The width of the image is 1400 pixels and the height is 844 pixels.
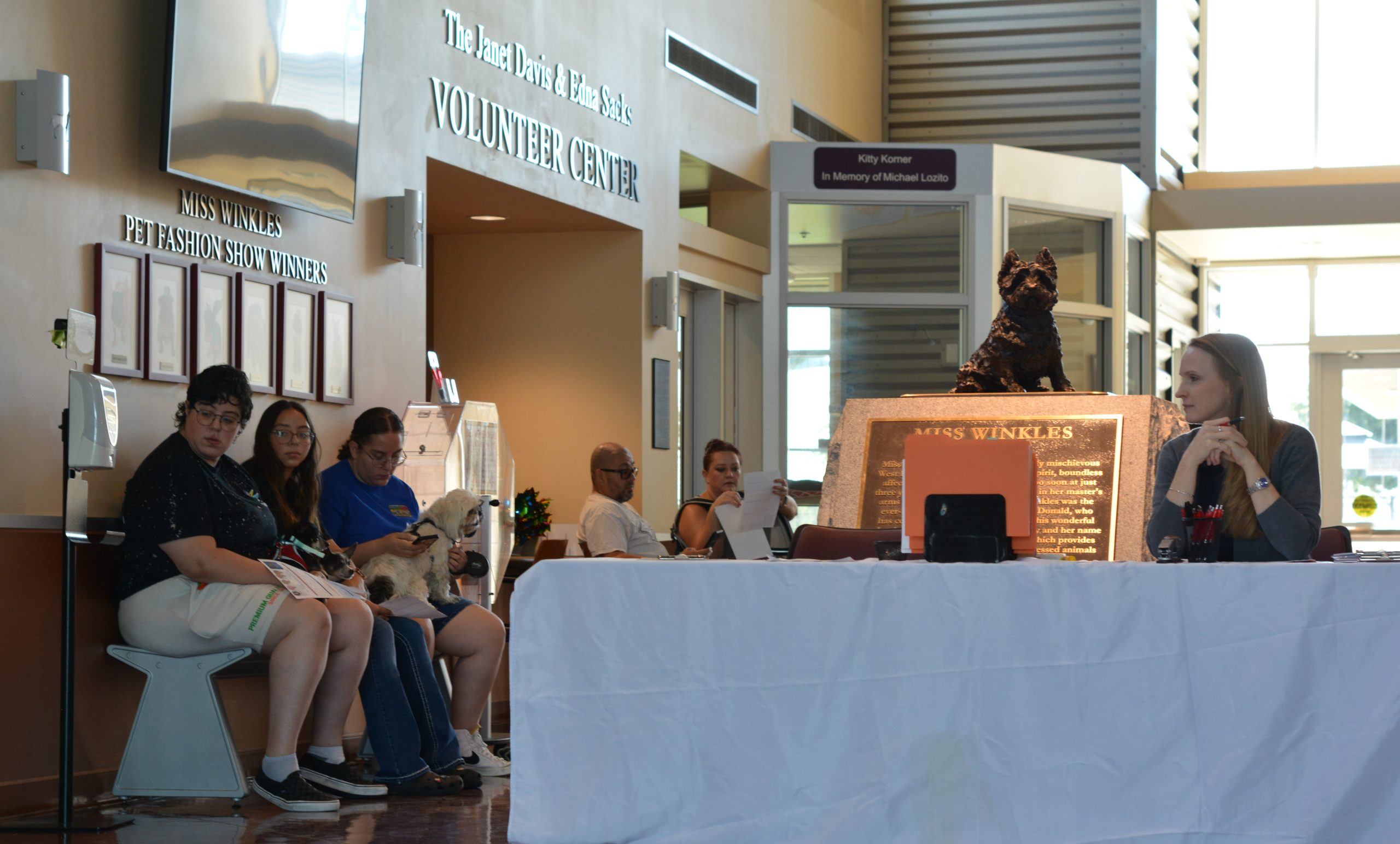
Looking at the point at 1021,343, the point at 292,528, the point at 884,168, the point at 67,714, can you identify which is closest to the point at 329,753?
the point at 292,528

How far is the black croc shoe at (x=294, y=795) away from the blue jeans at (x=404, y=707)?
12.0 inches

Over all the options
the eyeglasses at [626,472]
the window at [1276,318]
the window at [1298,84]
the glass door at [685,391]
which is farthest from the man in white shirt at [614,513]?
the window at [1276,318]

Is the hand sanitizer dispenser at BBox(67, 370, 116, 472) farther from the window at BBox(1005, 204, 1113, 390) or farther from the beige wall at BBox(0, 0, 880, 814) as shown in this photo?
the window at BBox(1005, 204, 1113, 390)

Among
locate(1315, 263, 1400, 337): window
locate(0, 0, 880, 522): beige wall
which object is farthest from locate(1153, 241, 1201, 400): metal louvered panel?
locate(0, 0, 880, 522): beige wall

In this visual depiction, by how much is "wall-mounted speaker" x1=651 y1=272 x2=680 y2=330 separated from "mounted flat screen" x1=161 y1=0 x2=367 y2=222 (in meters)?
2.81

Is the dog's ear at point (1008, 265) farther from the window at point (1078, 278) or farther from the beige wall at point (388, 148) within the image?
the window at point (1078, 278)

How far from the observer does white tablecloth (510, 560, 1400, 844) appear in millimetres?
2639

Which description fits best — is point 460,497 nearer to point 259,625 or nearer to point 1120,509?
point 259,625

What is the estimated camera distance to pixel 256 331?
5.07 m

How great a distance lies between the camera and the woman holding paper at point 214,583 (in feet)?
13.3

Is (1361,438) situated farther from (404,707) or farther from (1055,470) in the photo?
(404,707)

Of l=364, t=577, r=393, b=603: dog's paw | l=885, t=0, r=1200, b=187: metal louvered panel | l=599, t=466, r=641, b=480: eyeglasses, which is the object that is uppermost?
l=885, t=0, r=1200, b=187: metal louvered panel

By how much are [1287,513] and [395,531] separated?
9.70ft

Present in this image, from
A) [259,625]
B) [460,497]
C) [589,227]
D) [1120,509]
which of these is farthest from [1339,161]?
[259,625]
